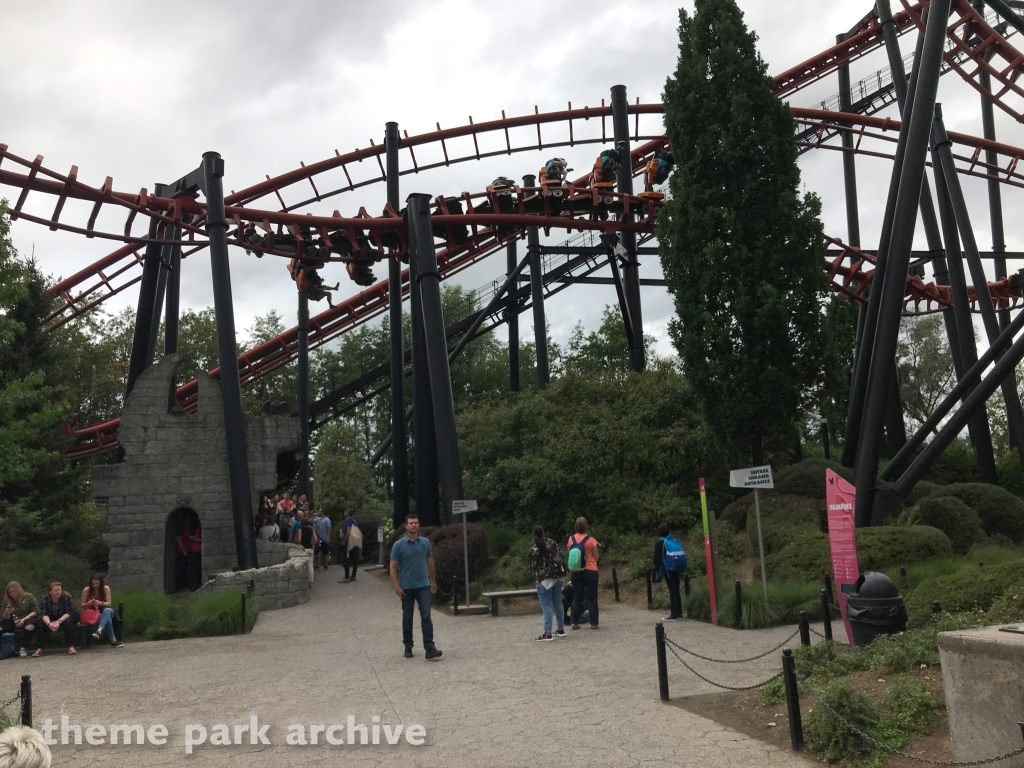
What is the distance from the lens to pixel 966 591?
824 centimetres

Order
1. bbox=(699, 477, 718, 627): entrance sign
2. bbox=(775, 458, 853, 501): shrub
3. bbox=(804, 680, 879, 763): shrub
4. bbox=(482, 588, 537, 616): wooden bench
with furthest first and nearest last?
bbox=(775, 458, 853, 501): shrub, bbox=(482, 588, 537, 616): wooden bench, bbox=(699, 477, 718, 627): entrance sign, bbox=(804, 680, 879, 763): shrub

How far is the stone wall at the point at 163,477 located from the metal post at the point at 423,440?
11.5 feet

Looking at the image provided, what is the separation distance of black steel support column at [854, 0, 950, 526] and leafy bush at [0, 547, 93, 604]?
13.6 meters

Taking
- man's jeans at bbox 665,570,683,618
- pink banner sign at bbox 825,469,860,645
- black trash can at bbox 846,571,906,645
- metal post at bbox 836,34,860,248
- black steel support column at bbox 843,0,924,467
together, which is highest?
metal post at bbox 836,34,860,248

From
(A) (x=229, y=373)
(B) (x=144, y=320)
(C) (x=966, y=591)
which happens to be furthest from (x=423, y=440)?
(C) (x=966, y=591)

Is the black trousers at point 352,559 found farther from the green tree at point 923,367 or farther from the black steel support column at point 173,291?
the green tree at point 923,367

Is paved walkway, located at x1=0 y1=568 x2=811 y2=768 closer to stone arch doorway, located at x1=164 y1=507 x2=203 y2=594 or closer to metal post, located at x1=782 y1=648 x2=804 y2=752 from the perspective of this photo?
metal post, located at x1=782 y1=648 x2=804 y2=752

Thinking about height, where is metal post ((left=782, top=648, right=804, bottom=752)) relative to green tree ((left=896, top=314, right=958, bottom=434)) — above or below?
below

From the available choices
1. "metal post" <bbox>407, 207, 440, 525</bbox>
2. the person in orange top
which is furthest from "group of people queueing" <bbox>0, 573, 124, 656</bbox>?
"metal post" <bbox>407, 207, 440, 525</bbox>

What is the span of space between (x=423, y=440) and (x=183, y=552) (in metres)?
5.66

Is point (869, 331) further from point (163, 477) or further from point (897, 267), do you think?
point (163, 477)

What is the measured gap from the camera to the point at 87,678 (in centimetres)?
937

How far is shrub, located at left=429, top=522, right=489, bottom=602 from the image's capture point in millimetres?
15422

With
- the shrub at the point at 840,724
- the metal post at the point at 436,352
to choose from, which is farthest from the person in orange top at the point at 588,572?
the metal post at the point at 436,352
